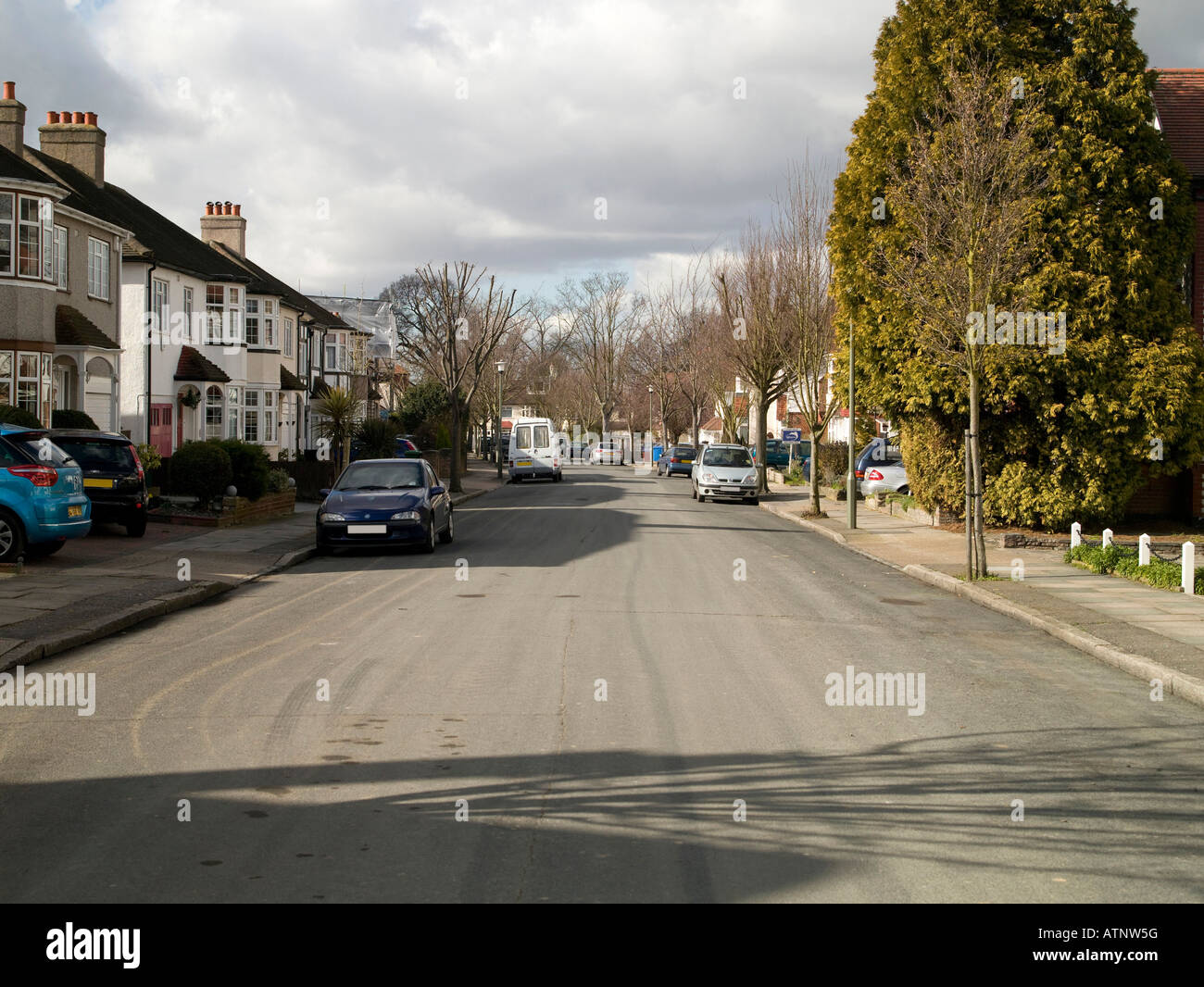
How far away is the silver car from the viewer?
1384 inches

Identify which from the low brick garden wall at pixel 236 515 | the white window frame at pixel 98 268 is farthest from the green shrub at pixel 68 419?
the white window frame at pixel 98 268

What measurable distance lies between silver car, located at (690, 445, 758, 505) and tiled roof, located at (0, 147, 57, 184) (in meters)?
18.7

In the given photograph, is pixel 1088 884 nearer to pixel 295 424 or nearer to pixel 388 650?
pixel 388 650

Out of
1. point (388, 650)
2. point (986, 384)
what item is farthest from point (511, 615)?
point (986, 384)

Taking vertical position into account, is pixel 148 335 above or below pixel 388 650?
above

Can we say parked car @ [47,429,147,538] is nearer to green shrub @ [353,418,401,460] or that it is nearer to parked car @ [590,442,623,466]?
green shrub @ [353,418,401,460]

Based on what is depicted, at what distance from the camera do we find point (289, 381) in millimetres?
48875

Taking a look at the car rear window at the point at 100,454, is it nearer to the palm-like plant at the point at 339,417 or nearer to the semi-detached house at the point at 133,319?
the semi-detached house at the point at 133,319

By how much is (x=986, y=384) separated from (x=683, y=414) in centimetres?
7519

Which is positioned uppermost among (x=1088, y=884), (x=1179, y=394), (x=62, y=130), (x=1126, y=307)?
(x=62, y=130)

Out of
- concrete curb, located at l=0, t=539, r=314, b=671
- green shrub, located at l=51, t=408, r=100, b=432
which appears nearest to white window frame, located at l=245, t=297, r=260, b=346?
green shrub, located at l=51, t=408, r=100, b=432

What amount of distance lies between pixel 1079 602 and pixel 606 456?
243 feet

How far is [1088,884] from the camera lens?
497 centimetres

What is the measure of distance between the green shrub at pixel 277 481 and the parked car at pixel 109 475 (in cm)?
678
